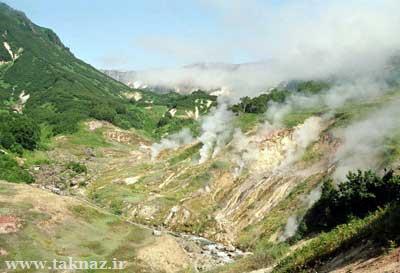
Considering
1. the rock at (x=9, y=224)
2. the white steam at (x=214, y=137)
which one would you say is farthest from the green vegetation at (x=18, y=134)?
the rock at (x=9, y=224)

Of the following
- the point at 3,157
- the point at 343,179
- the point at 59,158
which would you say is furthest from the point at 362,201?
the point at 59,158

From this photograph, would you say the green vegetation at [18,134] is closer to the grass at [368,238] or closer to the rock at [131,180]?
the rock at [131,180]

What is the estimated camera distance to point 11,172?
324 ft

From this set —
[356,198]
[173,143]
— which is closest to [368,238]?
[356,198]

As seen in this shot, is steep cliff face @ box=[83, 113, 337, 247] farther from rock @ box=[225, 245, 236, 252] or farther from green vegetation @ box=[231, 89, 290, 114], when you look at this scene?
green vegetation @ box=[231, 89, 290, 114]

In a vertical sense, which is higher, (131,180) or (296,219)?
(131,180)

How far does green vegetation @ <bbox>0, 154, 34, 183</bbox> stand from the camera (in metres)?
95.9

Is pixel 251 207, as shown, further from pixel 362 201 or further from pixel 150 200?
pixel 362 201

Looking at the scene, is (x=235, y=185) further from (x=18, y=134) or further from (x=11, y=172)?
(x=18, y=134)

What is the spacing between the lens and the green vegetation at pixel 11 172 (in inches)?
3775

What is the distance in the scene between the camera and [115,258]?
56.9 meters

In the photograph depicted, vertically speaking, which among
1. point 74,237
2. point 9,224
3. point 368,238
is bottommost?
point 368,238

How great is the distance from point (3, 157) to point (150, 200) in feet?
131

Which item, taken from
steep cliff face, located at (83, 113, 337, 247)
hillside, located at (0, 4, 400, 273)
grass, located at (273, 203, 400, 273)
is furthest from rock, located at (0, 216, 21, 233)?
grass, located at (273, 203, 400, 273)
